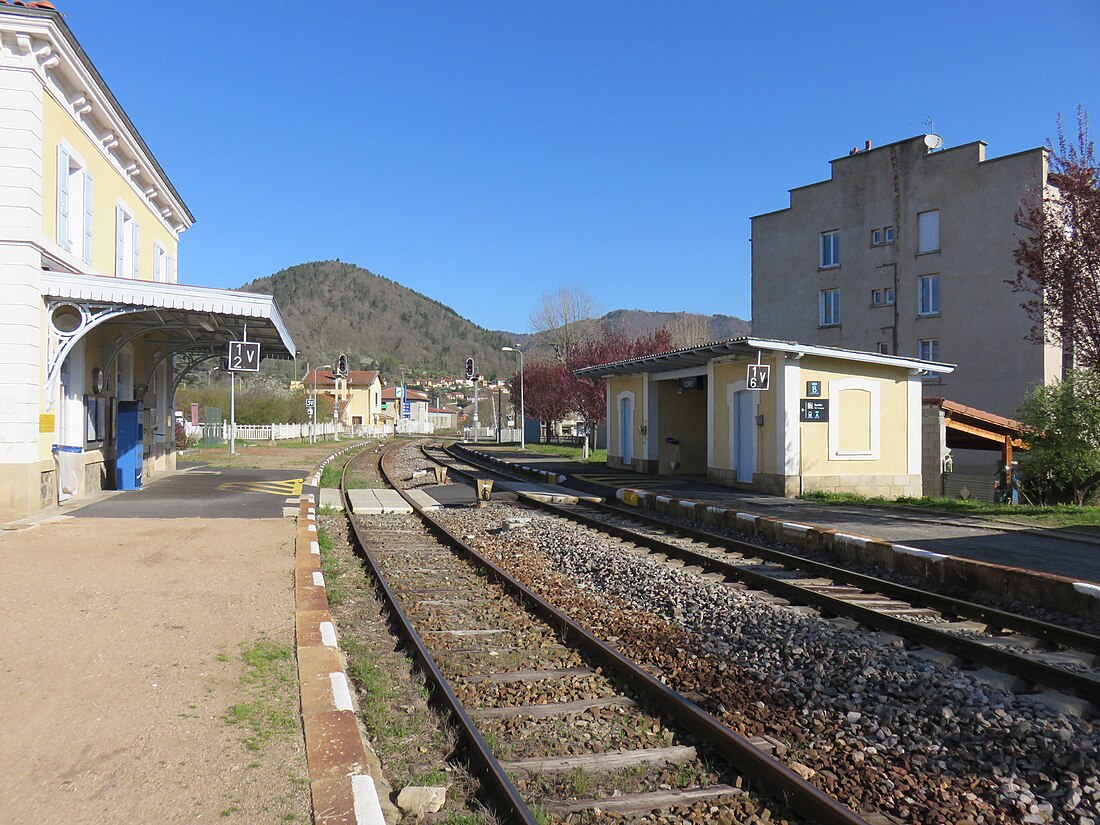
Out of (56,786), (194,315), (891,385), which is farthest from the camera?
(891,385)

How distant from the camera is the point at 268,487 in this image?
20.3 m

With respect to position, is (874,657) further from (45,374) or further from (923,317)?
(923,317)

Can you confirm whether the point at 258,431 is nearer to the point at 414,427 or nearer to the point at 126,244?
the point at 126,244

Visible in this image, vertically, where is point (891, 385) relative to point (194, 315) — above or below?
below

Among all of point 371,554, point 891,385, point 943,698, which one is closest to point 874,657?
point 943,698

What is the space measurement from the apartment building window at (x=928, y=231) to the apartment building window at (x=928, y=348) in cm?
393

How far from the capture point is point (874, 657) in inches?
247

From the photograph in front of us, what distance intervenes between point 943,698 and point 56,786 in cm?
512

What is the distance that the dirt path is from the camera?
12.2 feet

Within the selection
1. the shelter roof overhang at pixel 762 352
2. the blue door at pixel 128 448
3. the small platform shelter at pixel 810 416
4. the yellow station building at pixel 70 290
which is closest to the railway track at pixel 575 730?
the yellow station building at pixel 70 290

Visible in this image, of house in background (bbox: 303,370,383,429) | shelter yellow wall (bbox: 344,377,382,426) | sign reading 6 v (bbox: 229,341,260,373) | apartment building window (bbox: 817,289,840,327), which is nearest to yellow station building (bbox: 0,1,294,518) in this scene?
sign reading 6 v (bbox: 229,341,260,373)

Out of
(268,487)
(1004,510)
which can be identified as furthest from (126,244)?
(1004,510)

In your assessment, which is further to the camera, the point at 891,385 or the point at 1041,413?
the point at 891,385

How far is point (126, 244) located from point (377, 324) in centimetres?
14714
